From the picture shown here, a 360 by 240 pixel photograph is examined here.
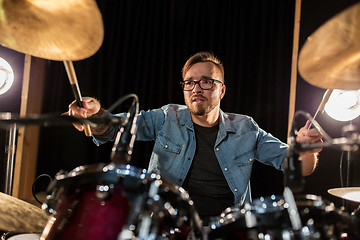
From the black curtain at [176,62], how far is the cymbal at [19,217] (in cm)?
123

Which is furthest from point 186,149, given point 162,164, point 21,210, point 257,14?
point 257,14

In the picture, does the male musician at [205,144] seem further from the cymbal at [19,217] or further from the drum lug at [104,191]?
the drum lug at [104,191]

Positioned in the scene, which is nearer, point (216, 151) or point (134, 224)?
point (134, 224)

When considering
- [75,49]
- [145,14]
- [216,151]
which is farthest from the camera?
[145,14]

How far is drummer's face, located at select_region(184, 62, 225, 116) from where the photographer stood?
5.92 ft

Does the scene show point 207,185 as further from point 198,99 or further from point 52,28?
point 52,28

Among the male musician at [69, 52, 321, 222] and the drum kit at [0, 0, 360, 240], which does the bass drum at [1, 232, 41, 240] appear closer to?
the drum kit at [0, 0, 360, 240]

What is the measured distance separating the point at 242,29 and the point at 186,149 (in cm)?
111

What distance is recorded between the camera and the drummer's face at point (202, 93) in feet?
5.92

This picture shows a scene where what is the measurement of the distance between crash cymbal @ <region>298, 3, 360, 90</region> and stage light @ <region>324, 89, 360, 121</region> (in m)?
0.76

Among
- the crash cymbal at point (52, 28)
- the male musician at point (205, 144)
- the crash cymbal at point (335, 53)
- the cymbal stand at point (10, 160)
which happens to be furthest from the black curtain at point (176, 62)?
the crash cymbal at point (52, 28)

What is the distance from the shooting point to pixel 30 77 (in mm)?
2553

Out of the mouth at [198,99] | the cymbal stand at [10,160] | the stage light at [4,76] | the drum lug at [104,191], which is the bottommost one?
the cymbal stand at [10,160]

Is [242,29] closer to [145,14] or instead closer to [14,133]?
[145,14]
